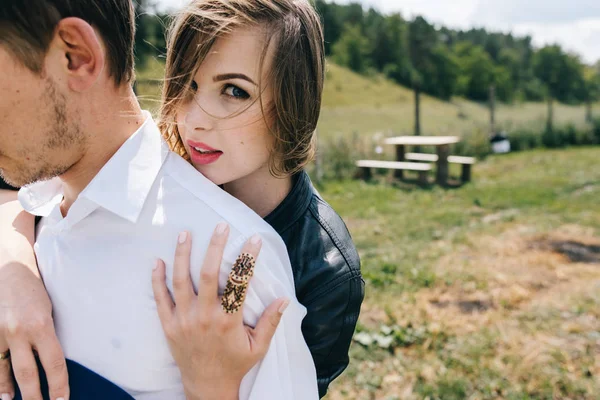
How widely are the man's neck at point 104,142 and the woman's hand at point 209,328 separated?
0.37 m

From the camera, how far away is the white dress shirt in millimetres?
1255

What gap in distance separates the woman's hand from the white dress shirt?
45 millimetres

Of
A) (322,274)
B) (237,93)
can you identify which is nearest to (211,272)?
(322,274)

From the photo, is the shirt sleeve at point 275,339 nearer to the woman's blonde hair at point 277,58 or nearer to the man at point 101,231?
the man at point 101,231

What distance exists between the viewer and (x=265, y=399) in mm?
1215

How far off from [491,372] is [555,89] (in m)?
61.8

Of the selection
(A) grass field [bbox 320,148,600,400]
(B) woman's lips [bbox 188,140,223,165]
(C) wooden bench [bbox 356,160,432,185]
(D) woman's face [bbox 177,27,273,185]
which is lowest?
(C) wooden bench [bbox 356,160,432,185]

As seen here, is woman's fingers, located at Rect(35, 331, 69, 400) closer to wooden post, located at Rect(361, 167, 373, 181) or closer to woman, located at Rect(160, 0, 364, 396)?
woman, located at Rect(160, 0, 364, 396)

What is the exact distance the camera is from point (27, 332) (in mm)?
1224

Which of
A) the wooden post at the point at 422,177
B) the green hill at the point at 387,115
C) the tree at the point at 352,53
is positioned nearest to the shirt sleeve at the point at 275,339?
the wooden post at the point at 422,177

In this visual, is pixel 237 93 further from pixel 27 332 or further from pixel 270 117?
pixel 27 332

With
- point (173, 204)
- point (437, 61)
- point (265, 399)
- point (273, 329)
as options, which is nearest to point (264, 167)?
point (173, 204)

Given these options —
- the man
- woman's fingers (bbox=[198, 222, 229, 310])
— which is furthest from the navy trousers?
woman's fingers (bbox=[198, 222, 229, 310])

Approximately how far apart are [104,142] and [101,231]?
0.24 m
